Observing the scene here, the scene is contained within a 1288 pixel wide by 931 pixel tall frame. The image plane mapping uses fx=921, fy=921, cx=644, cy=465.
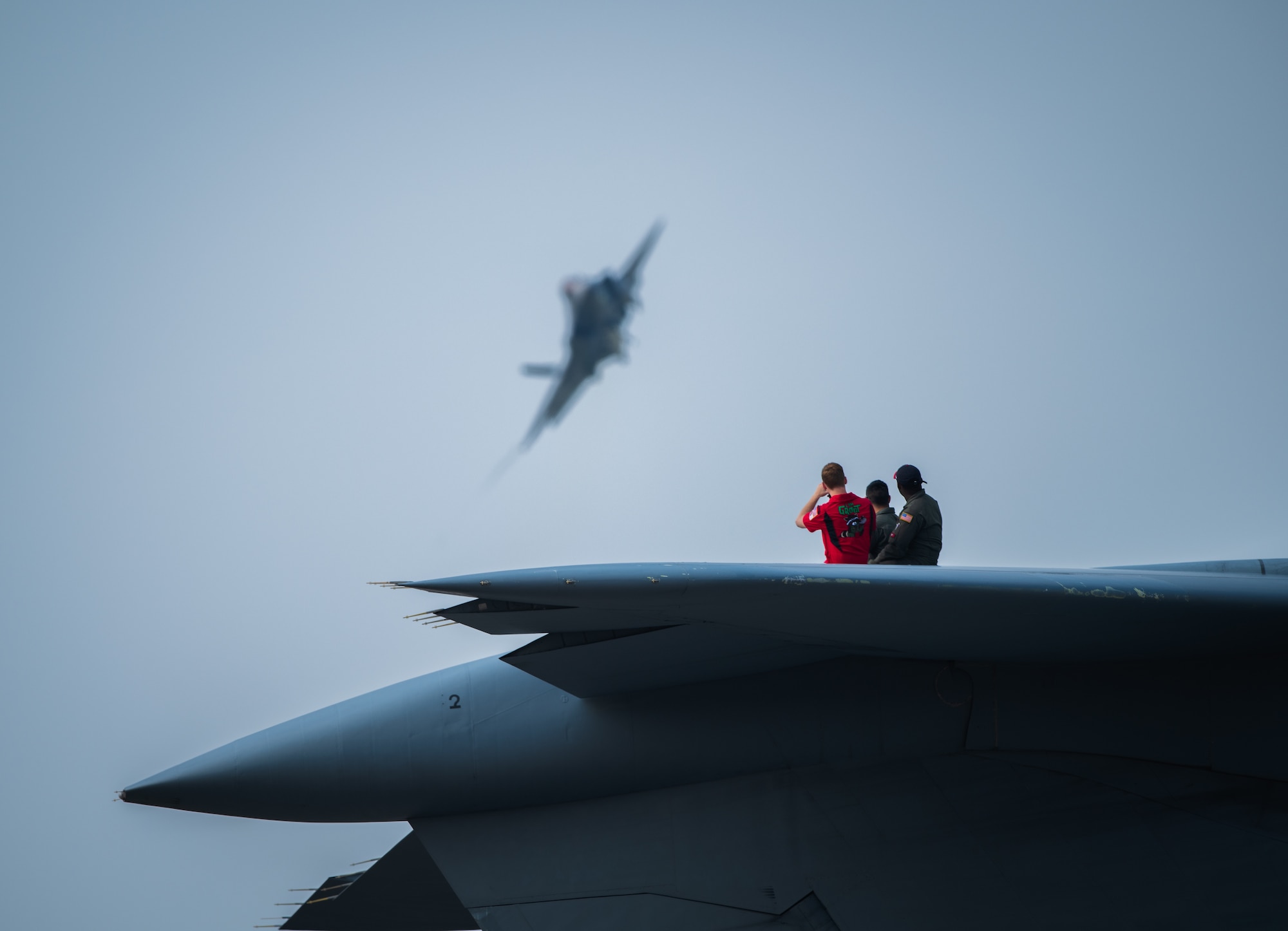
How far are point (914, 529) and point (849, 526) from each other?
33 centimetres

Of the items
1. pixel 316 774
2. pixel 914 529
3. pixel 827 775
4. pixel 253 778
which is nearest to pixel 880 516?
pixel 914 529

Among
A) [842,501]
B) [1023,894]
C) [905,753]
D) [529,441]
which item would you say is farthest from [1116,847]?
[529,441]

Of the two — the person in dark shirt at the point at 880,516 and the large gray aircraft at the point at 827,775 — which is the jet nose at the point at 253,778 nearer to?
the large gray aircraft at the point at 827,775

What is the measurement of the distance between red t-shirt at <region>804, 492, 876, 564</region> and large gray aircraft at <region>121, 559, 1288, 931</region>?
55cm

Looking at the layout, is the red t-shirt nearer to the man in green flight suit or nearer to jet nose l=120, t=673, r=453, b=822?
the man in green flight suit

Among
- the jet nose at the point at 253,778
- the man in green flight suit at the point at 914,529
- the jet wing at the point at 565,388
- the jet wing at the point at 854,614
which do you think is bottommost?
the jet nose at the point at 253,778

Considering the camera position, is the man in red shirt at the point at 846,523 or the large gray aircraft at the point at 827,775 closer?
the large gray aircraft at the point at 827,775

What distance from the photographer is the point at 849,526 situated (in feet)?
15.7

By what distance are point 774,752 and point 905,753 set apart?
0.65m

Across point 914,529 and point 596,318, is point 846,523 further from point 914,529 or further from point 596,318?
point 596,318

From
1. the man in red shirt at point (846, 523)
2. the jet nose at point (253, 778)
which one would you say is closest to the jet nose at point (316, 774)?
the jet nose at point (253, 778)

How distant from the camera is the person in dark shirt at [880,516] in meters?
4.93

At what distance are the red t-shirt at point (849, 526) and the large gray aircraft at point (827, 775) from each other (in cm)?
55

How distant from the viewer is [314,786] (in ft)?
15.7
